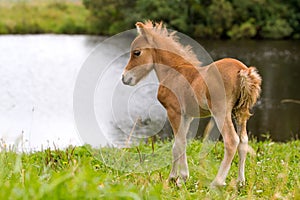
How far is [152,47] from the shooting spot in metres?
6.20

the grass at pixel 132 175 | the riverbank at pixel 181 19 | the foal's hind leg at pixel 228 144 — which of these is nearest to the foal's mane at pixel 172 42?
the foal's hind leg at pixel 228 144

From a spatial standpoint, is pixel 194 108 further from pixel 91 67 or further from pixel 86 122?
pixel 91 67

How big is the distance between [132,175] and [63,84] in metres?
16.7

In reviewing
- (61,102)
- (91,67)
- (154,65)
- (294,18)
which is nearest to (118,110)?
(61,102)

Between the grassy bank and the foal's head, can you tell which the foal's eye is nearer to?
the foal's head

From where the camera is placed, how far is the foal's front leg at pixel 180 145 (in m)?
6.04

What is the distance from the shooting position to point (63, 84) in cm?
2200

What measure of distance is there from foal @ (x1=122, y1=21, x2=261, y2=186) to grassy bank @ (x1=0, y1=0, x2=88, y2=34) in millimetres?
36801

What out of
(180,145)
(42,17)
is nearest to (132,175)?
(180,145)

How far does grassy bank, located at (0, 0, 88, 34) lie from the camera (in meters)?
42.1

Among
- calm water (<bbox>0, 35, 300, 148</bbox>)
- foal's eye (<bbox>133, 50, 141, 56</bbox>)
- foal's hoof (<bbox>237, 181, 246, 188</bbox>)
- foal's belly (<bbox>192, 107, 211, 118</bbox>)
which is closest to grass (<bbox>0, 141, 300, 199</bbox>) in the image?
foal's hoof (<bbox>237, 181, 246, 188</bbox>)

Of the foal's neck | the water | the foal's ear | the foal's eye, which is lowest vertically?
the water

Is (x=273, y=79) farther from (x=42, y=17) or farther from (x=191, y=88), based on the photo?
(x=42, y=17)

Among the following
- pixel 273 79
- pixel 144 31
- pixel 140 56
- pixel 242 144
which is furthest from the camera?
pixel 273 79
